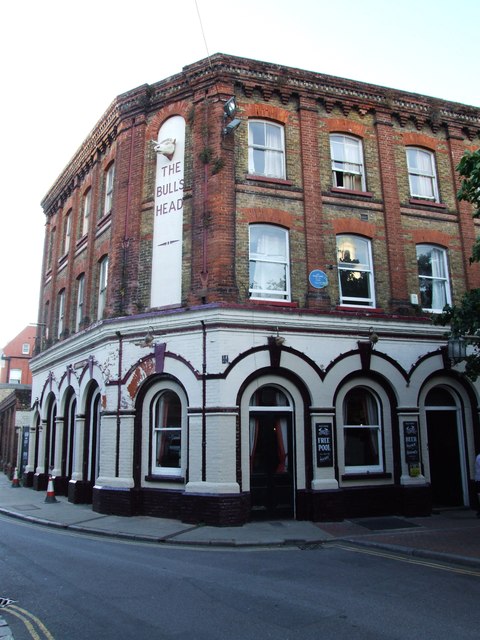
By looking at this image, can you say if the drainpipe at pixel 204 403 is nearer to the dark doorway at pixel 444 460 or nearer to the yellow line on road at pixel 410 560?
the yellow line on road at pixel 410 560

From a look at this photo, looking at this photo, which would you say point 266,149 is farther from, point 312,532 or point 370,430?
point 312,532

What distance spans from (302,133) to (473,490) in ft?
36.5

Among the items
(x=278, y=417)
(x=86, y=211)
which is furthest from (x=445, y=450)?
(x=86, y=211)

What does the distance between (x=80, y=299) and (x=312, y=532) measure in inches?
463

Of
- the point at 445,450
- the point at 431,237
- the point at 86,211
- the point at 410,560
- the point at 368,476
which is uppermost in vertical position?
the point at 86,211

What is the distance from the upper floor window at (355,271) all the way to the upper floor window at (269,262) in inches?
64.0

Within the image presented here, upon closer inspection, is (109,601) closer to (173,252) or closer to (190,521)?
(190,521)

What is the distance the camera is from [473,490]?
48.0 feet

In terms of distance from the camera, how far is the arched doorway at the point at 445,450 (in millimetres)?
14695

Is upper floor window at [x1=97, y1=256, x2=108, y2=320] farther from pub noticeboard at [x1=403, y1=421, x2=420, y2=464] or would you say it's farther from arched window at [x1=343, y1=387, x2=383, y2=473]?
pub noticeboard at [x1=403, y1=421, x2=420, y2=464]

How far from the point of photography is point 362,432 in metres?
14.1

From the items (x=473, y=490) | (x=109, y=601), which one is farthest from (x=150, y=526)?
(x=473, y=490)

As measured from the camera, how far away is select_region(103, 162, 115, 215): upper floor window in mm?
17094

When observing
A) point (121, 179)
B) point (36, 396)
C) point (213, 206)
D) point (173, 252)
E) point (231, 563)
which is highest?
point (121, 179)
